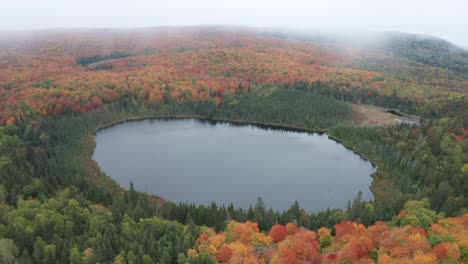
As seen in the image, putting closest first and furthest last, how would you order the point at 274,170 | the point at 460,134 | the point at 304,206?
the point at 304,206
the point at 274,170
the point at 460,134

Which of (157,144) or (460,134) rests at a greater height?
(460,134)

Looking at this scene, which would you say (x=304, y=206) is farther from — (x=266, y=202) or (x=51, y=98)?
(x=51, y=98)

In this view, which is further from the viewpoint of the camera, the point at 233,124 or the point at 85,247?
the point at 233,124

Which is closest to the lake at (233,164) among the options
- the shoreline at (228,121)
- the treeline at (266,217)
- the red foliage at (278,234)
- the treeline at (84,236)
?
the shoreline at (228,121)

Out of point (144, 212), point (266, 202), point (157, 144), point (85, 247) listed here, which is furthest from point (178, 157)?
point (85, 247)

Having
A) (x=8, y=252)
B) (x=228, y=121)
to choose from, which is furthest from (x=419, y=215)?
(x=228, y=121)

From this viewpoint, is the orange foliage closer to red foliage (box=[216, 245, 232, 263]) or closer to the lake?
red foliage (box=[216, 245, 232, 263])

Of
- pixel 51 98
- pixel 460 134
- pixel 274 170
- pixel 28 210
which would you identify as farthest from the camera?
pixel 51 98

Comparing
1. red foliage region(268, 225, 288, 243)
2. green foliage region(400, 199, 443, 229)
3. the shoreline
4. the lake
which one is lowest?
the lake

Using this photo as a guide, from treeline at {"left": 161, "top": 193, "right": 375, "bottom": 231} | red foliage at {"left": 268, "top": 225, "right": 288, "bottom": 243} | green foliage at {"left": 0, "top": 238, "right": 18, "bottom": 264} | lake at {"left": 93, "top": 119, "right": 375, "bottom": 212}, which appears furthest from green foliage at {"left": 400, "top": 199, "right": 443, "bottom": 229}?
green foliage at {"left": 0, "top": 238, "right": 18, "bottom": 264}
